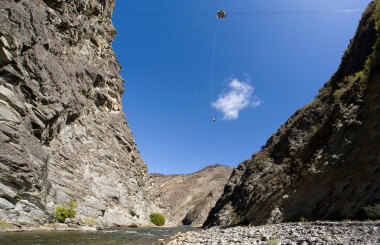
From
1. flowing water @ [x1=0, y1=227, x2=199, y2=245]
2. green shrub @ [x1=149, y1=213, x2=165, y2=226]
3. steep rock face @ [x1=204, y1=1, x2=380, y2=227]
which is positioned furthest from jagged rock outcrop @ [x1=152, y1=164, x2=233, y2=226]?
steep rock face @ [x1=204, y1=1, x2=380, y2=227]

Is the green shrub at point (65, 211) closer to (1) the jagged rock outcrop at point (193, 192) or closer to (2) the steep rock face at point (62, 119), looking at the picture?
(2) the steep rock face at point (62, 119)

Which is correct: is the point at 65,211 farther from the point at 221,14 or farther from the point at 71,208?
the point at 221,14

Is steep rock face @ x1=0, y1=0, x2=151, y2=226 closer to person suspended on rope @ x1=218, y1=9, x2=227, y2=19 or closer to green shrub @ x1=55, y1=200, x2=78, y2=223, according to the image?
green shrub @ x1=55, y1=200, x2=78, y2=223

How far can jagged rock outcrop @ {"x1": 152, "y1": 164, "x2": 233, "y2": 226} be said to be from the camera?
109m

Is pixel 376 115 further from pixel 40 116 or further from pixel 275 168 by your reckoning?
pixel 40 116

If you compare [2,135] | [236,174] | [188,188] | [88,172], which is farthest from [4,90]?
[188,188]

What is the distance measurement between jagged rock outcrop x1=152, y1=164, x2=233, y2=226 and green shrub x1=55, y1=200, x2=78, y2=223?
81293mm

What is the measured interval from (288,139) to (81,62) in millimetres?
38602

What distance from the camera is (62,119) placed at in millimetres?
32188

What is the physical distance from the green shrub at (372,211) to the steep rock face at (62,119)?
23804mm

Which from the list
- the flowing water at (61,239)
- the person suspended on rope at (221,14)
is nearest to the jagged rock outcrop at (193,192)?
the flowing water at (61,239)

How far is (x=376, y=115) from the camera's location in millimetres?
12219

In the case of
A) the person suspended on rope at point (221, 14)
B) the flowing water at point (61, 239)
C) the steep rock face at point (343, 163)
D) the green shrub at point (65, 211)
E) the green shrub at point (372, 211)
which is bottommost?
the flowing water at point (61, 239)

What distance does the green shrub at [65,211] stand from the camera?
24.7m
